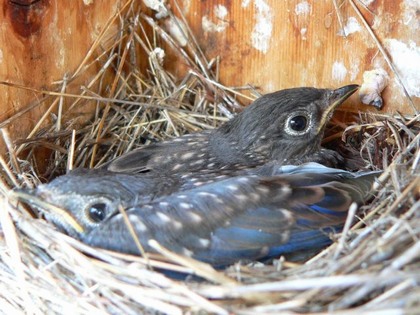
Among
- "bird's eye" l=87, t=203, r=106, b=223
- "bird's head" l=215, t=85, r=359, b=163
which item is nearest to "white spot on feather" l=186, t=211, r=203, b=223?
"bird's eye" l=87, t=203, r=106, b=223

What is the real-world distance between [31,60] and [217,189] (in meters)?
0.96

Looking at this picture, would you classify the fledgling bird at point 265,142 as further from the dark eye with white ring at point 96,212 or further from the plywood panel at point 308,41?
the dark eye with white ring at point 96,212

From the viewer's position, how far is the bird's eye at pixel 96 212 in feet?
6.40

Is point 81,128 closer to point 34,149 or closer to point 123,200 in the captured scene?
point 34,149

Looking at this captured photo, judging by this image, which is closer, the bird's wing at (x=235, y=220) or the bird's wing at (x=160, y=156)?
the bird's wing at (x=235, y=220)

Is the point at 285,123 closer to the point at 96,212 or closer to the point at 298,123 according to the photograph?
the point at 298,123

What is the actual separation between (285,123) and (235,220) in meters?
0.74

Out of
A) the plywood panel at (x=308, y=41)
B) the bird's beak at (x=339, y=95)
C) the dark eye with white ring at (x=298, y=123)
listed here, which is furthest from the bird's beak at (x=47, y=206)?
the plywood panel at (x=308, y=41)

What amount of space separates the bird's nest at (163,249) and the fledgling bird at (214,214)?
0.23 ft

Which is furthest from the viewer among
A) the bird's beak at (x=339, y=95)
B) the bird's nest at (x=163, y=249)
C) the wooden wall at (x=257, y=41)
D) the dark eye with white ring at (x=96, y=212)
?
the bird's beak at (x=339, y=95)

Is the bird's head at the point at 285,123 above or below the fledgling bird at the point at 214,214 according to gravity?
above

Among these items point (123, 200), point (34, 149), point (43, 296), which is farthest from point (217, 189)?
point (34, 149)

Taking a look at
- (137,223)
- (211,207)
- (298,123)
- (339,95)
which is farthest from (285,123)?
(137,223)

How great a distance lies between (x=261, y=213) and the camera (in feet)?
6.18
